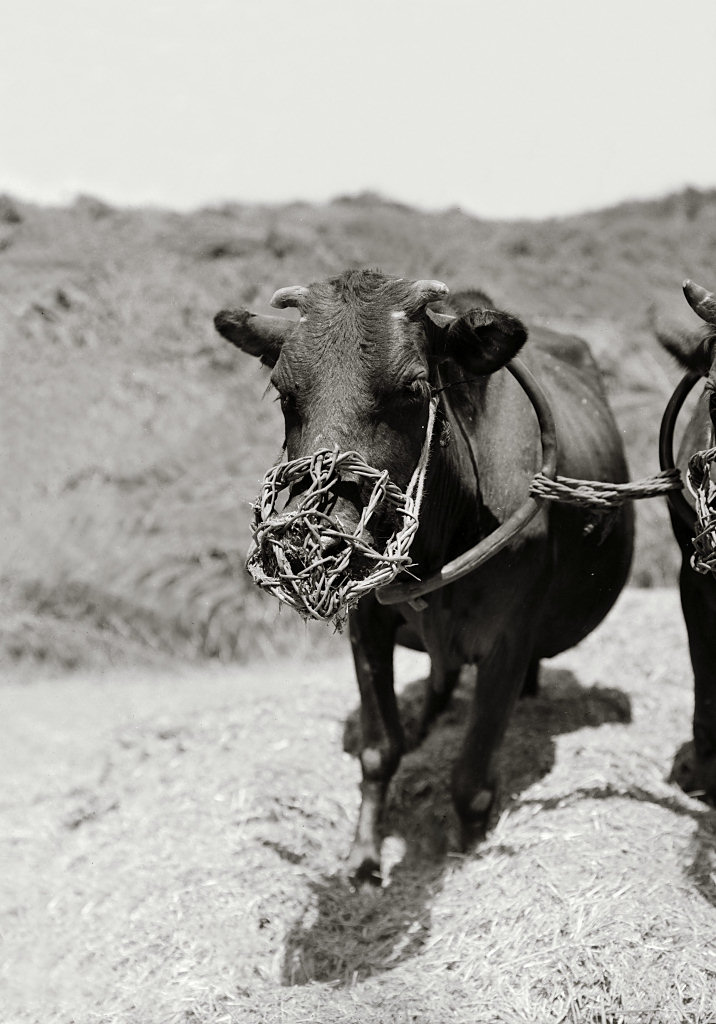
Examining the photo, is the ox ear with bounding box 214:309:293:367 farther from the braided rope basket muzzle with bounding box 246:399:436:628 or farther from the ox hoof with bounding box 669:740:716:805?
the ox hoof with bounding box 669:740:716:805

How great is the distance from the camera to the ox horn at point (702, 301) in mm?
4344

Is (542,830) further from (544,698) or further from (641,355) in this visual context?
(641,355)

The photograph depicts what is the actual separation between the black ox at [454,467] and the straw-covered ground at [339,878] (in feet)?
1.25

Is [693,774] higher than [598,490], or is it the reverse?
[598,490]

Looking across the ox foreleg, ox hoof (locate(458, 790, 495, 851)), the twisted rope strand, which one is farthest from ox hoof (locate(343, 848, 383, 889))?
the twisted rope strand

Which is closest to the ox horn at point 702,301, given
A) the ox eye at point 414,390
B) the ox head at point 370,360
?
the ox head at point 370,360

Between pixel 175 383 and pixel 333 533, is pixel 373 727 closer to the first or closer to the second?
pixel 333 533

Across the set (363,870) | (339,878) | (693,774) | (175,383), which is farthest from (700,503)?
(175,383)

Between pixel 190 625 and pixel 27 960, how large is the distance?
693cm

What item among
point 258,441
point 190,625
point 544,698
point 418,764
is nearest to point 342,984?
point 418,764

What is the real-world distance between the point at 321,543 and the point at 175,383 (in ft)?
44.9

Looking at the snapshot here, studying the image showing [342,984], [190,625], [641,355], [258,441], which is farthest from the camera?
[641,355]

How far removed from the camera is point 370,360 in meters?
3.96

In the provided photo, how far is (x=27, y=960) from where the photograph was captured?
4.97 metres
